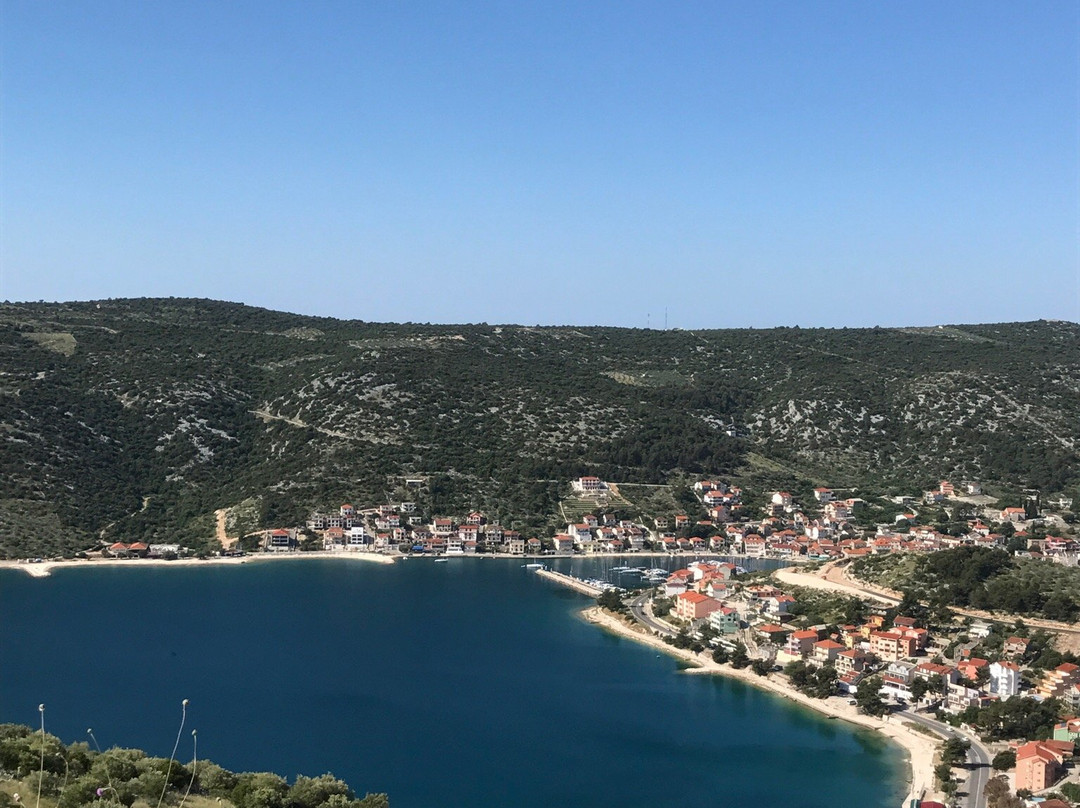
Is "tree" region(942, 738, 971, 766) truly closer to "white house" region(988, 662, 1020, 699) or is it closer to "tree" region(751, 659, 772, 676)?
"white house" region(988, 662, 1020, 699)

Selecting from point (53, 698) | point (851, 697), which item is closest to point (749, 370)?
point (851, 697)

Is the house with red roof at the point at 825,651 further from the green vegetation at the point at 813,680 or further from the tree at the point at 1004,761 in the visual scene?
the tree at the point at 1004,761

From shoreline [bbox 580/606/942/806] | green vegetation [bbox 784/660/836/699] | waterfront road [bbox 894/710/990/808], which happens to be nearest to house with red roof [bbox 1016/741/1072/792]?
waterfront road [bbox 894/710/990/808]

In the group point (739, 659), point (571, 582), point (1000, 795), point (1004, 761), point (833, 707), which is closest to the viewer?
point (1000, 795)

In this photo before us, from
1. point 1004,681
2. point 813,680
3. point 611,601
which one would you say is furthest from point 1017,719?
point 611,601

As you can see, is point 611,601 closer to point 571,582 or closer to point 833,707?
point 571,582

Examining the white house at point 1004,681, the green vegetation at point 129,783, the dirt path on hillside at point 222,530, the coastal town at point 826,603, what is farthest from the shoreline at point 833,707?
the dirt path on hillside at point 222,530
